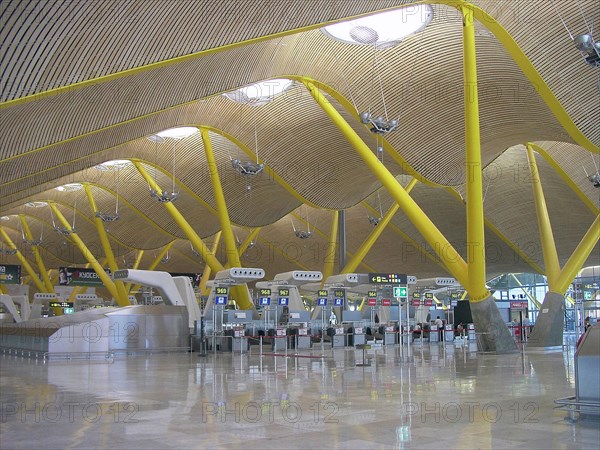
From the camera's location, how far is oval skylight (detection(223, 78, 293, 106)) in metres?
30.3

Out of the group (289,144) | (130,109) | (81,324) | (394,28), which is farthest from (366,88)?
(81,324)

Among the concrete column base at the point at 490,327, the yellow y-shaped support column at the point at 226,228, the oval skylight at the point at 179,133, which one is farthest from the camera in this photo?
the oval skylight at the point at 179,133

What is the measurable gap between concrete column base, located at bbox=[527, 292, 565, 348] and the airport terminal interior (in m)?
0.08

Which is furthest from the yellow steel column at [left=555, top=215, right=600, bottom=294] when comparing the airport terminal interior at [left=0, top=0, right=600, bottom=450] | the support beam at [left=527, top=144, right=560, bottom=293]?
the support beam at [left=527, top=144, right=560, bottom=293]

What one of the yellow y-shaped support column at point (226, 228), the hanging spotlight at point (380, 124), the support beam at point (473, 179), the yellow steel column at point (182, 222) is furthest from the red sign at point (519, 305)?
the hanging spotlight at point (380, 124)

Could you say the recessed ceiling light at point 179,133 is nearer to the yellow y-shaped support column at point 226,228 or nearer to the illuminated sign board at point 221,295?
the yellow y-shaped support column at point 226,228

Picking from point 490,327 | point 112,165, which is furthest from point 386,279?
point 112,165

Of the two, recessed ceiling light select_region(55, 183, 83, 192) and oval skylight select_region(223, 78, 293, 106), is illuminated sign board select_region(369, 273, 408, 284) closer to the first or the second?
oval skylight select_region(223, 78, 293, 106)

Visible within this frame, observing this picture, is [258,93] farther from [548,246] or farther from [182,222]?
[548,246]

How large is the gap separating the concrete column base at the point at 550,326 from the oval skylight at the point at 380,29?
39.3ft

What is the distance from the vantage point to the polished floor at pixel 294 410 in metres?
6.78

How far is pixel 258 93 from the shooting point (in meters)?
30.7

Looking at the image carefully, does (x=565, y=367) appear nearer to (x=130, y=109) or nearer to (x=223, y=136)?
(x=130, y=109)

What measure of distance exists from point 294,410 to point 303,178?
87.7 ft
